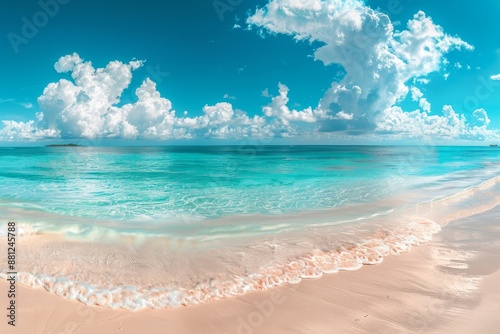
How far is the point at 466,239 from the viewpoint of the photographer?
8.59 metres

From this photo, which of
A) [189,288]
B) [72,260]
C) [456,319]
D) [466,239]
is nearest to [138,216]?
[72,260]

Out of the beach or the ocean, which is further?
the ocean

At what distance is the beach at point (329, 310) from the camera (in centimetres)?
459

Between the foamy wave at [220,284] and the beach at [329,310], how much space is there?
18 centimetres

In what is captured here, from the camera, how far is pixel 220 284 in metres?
5.88

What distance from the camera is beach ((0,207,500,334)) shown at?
4.59m

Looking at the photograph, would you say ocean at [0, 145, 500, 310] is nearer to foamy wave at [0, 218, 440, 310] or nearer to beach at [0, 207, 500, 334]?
foamy wave at [0, 218, 440, 310]

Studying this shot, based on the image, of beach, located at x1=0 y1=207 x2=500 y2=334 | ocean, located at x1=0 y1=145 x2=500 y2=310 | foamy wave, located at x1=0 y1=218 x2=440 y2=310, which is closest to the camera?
beach, located at x1=0 y1=207 x2=500 y2=334

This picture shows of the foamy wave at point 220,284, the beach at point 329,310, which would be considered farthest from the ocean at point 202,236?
the beach at point 329,310

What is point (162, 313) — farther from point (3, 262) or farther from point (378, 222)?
point (378, 222)

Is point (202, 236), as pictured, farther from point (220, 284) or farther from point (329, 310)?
point (329, 310)

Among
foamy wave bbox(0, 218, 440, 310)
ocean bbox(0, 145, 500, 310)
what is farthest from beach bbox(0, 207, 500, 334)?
ocean bbox(0, 145, 500, 310)

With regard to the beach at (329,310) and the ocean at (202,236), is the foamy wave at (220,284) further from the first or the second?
the beach at (329,310)

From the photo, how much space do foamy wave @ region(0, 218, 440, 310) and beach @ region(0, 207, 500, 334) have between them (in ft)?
0.59
